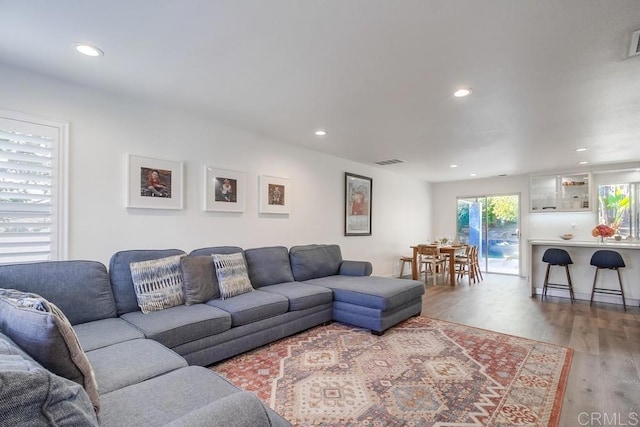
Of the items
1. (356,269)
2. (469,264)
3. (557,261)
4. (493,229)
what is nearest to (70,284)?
(356,269)

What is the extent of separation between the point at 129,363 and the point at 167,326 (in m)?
0.64

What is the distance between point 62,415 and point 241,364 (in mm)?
2048

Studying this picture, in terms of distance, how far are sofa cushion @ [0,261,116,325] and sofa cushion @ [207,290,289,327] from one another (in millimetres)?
840

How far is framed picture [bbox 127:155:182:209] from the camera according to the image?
2.94 metres

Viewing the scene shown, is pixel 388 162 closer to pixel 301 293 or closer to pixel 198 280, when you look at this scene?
pixel 301 293

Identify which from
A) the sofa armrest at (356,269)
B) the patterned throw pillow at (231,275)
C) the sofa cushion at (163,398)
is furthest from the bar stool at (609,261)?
the sofa cushion at (163,398)

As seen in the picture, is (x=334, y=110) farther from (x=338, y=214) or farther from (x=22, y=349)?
(x=22, y=349)

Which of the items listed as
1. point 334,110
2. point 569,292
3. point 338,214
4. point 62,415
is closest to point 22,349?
point 62,415

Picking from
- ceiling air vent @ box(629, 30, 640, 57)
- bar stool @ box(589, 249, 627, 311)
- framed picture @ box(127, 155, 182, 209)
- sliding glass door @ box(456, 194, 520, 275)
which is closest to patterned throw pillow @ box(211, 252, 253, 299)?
framed picture @ box(127, 155, 182, 209)

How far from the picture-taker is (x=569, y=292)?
16.5 ft

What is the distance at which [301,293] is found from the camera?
3.34 metres

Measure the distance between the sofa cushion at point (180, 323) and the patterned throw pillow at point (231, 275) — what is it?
0.36 meters

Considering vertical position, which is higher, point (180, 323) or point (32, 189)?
point (32, 189)

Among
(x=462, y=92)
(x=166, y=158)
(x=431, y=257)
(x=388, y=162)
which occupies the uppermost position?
(x=462, y=92)
